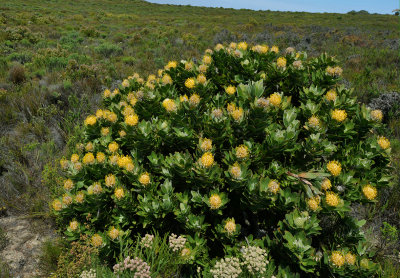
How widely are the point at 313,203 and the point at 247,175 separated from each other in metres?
0.55

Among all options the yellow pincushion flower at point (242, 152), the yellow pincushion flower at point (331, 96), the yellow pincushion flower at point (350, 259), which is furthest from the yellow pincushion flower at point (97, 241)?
the yellow pincushion flower at point (331, 96)

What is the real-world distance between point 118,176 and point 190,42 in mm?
10770

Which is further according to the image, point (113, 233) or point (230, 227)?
point (113, 233)

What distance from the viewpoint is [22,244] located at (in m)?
2.70

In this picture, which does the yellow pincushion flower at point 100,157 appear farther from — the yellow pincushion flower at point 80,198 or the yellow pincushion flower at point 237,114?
the yellow pincushion flower at point 237,114

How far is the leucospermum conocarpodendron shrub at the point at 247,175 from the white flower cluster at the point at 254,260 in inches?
1.4

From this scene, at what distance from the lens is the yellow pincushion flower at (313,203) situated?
71.2 inches

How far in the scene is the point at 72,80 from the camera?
6512 millimetres

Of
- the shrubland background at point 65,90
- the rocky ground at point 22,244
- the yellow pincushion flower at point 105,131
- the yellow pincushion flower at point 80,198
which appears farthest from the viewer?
the shrubland background at point 65,90

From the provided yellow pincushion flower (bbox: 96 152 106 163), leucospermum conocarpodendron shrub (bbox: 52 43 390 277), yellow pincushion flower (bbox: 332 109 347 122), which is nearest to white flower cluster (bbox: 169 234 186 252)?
leucospermum conocarpodendron shrub (bbox: 52 43 390 277)

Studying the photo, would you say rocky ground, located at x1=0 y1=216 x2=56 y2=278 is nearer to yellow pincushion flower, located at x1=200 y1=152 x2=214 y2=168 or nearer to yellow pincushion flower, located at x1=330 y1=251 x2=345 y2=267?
yellow pincushion flower, located at x1=200 y1=152 x2=214 y2=168

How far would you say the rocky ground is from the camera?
2.44 metres

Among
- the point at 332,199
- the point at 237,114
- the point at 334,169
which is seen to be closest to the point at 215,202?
the point at 237,114

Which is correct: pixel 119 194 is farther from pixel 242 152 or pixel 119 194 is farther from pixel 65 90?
pixel 65 90
